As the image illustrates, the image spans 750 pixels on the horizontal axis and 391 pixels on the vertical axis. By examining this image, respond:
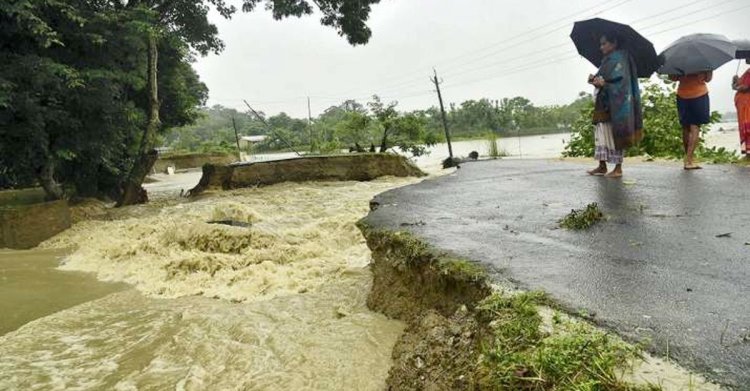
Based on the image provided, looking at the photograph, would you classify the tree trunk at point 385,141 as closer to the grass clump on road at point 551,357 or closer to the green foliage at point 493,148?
the green foliage at point 493,148

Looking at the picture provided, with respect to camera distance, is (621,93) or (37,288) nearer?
(37,288)

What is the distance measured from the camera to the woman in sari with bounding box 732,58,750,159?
6.99 meters

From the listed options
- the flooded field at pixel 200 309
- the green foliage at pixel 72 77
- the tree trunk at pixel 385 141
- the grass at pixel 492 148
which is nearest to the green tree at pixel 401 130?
the tree trunk at pixel 385 141

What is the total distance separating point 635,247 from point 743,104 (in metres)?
5.56

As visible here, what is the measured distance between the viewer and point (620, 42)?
6.18 metres

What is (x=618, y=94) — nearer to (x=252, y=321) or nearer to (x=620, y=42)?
(x=620, y=42)

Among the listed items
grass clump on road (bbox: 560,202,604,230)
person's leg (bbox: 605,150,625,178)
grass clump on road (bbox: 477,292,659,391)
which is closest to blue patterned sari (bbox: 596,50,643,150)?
person's leg (bbox: 605,150,625,178)

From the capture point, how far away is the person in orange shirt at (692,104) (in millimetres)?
6480

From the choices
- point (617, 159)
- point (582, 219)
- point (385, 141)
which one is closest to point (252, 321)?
point (582, 219)

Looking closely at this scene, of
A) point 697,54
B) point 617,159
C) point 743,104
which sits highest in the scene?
point 697,54

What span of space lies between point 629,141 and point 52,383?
627cm

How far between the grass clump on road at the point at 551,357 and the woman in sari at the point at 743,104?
693 cm

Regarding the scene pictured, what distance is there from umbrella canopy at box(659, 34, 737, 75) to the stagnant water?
15.2 ft

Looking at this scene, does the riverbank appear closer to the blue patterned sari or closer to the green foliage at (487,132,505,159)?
the blue patterned sari
